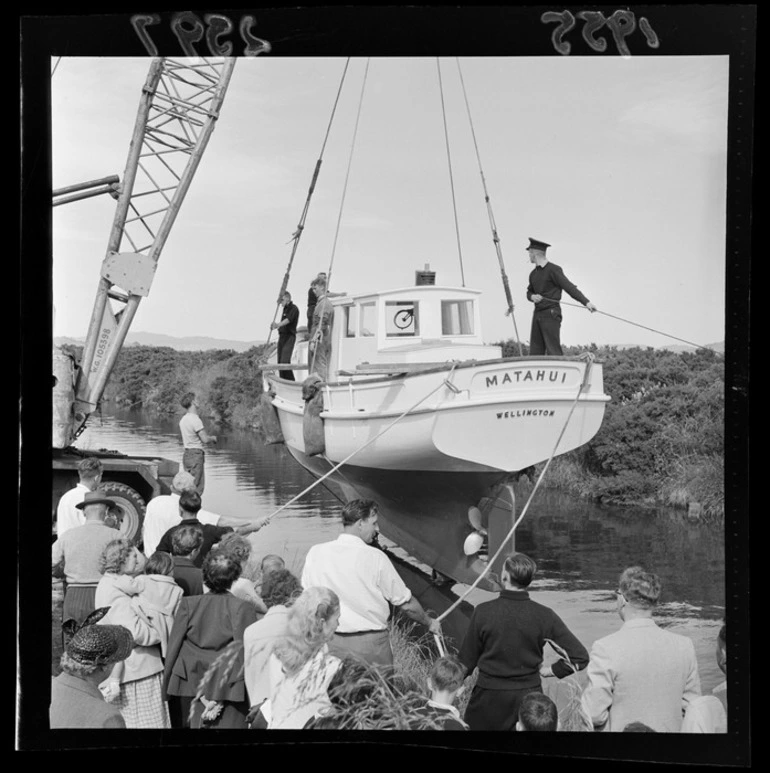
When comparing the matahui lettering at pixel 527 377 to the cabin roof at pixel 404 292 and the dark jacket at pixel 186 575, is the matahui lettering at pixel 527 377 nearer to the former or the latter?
the cabin roof at pixel 404 292

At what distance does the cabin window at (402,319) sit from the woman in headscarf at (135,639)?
461 cm

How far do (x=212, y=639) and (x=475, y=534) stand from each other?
4.53m

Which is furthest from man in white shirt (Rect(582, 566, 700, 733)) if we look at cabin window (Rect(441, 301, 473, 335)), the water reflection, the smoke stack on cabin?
cabin window (Rect(441, 301, 473, 335))

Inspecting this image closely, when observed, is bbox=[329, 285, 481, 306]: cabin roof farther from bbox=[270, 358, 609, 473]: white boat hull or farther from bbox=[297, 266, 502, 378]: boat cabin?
bbox=[270, 358, 609, 473]: white boat hull

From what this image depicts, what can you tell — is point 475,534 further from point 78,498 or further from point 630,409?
point 78,498

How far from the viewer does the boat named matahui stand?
8.46 m

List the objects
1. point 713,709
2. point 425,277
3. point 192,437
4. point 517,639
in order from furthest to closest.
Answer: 1. point 425,277
2. point 192,437
3. point 713,709
4. point 517,639

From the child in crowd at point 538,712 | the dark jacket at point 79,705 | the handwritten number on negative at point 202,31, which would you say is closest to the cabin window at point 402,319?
the handwritten number on negative at point 202,31

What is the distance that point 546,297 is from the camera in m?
7.83

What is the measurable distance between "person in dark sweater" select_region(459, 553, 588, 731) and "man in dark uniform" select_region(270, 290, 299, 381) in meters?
4.03

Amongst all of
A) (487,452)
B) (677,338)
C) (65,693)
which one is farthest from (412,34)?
(65,693)

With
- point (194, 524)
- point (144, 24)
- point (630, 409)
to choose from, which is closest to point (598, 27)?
point (144, 24)

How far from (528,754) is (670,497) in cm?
265

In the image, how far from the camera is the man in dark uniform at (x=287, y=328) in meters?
8.70
